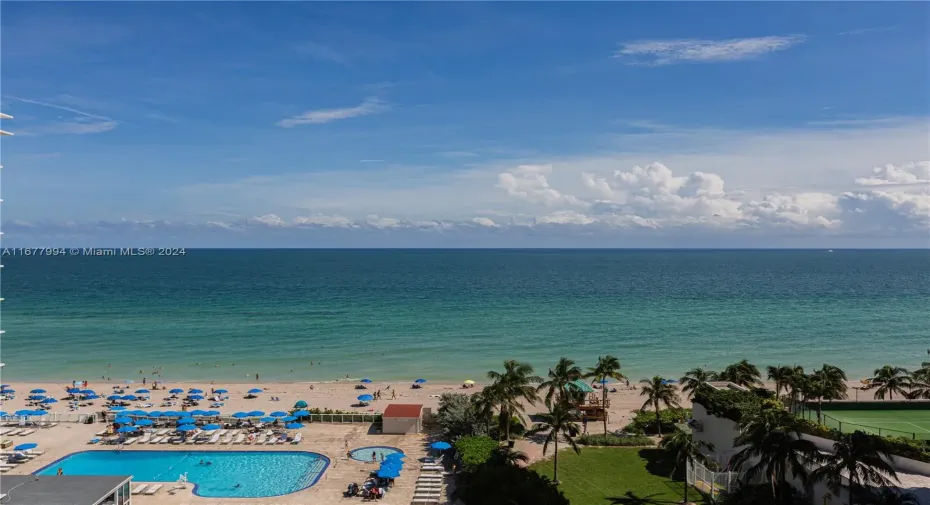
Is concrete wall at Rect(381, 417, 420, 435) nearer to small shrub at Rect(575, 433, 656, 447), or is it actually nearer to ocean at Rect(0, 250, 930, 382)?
small shrub at Rect(575, 433, 656, 447)

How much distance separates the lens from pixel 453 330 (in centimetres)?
8488

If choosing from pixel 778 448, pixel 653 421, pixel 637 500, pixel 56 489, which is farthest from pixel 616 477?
pixel 56 489

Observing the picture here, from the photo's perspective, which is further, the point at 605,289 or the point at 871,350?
the point at 605,289

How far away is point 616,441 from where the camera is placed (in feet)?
123

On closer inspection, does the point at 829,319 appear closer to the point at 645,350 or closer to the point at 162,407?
the point at 645,350

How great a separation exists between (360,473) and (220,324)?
6323 centimetres

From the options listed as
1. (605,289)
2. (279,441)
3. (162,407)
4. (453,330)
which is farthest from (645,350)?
(605,289)

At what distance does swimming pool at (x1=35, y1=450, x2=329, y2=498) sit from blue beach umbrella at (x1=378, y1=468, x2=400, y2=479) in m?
4.18

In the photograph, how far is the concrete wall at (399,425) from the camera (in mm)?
40438

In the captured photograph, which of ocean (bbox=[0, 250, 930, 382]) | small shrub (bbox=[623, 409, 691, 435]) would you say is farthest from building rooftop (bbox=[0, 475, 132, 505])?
ocean (bbox=[0, 250, 930, 382])

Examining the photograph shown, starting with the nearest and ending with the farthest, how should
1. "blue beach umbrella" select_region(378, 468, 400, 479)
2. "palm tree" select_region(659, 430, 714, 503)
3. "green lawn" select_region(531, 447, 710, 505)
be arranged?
"palm tree" select_region(659, 430, 714, 503), "green lawn" select_region(531, 447, 710, 505), "blue beach umbrella" select_region(378, 468, 400, 479)

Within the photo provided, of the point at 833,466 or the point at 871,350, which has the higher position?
the point at 833,466

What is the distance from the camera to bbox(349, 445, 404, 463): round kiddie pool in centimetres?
3553

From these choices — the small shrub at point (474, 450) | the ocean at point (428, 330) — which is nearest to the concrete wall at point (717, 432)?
the small shrub at point (474, 450)
